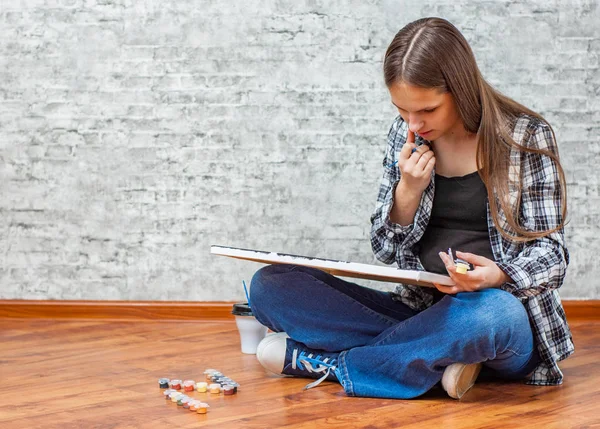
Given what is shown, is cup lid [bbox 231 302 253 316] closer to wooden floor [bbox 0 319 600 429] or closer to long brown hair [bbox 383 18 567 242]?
wooden floor [bbox 0 319 600 429]

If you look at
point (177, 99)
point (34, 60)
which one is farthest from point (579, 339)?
point (34, 60)

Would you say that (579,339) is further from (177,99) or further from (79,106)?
(79,106)

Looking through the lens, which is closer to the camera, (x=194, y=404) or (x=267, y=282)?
(x=194, y=404)

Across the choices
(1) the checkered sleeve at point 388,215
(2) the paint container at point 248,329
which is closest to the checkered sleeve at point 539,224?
(1) the checkered sleeve at point 388,215

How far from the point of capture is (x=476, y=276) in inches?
65.7

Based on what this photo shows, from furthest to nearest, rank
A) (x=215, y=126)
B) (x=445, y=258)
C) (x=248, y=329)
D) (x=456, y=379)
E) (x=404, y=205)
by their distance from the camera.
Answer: (x=215, y=126) → (x=248, y=329) → (x=404, y=205) → (x=456, y=379) → (x=445, y=258)

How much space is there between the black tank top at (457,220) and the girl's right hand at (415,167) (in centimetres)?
8

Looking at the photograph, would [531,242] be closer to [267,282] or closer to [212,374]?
[267,282]

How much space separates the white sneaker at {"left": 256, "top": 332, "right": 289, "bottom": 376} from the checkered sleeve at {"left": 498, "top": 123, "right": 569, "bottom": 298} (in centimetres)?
52

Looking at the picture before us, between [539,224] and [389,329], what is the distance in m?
0.39

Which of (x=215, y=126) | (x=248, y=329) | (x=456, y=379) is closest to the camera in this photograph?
(x=456, y=379)

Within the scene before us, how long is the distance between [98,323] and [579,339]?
1.51 metres

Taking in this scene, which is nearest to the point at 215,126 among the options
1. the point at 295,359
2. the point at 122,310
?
the point at 122,310

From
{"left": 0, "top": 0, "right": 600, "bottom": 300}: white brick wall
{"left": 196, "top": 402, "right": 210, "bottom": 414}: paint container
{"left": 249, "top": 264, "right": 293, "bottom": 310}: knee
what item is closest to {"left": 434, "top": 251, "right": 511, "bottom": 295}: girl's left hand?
{"left": 249, "top": 264, "right": 293, "bottom": 310}: knee
